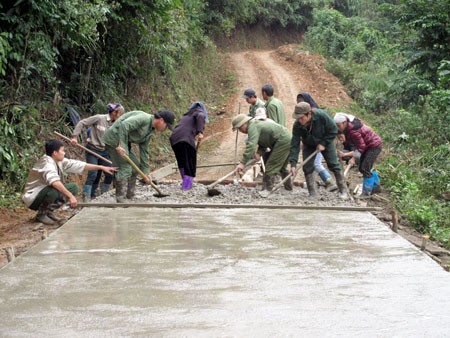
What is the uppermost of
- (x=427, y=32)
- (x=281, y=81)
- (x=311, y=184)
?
(x=427, y=32)

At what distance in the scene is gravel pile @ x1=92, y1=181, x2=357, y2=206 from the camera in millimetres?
7816

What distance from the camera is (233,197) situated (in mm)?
8164

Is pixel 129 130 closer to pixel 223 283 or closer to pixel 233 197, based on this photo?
pixel 233 197

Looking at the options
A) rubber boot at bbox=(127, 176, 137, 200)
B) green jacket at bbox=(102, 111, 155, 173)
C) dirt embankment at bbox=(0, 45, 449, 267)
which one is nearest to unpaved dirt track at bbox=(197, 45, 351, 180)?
dirt embankment at bbox=(0, 45, 449, 267)

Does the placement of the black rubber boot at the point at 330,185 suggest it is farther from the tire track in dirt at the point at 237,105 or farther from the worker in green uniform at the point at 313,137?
the tire track in dirt at the point at 237,105

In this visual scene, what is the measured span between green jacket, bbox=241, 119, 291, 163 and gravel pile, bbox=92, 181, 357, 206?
53 cm

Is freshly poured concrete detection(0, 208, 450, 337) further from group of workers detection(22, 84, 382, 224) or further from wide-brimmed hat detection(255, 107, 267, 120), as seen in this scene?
wide-brimmed hat detection(255, 107, 267, 120)

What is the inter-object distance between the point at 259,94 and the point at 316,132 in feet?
41.0

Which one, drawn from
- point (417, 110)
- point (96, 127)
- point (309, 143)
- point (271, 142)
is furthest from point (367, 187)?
point (417, 110)

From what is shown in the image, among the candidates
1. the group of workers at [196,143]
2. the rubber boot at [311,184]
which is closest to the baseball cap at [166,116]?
the group of workers at [196,143]

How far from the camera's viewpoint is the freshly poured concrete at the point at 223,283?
3367 millimetres

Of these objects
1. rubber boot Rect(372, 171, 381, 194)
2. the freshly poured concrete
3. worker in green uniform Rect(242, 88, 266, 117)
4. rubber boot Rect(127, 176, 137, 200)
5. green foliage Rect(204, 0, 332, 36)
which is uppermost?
green foliage Rect(204, 0, 332, 36)

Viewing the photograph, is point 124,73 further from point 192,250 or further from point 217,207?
point 192,250

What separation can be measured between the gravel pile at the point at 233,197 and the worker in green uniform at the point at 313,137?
262 millimetres
